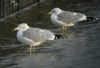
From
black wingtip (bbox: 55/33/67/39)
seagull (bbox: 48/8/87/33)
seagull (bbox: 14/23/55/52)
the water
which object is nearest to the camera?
the water

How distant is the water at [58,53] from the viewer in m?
10.2

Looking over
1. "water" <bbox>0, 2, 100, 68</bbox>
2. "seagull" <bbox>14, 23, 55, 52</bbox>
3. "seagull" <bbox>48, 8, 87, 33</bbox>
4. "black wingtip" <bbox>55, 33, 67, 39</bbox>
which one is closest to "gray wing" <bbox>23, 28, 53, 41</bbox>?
"seagull" <bbox>14, 23, 55, 52</bbox>

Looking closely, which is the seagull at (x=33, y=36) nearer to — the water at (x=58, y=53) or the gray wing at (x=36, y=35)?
the gray wing at (x=36, y=35)

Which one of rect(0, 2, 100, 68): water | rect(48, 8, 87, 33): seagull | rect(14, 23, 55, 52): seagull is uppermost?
rect(48, 8, 87, 33): seagull

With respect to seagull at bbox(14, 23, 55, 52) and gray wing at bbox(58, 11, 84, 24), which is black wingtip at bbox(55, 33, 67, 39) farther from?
seagull at bbox(14, 23, 55, 52)

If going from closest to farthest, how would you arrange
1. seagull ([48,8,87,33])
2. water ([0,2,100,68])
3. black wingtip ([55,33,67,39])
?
water ([0,2,100,68]) → black wingtip ([55,33,67,39]) → seagull ([48,8,87,33])

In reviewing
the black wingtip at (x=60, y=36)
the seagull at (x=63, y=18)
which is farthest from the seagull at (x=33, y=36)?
the seagull at (x=63, y=18)

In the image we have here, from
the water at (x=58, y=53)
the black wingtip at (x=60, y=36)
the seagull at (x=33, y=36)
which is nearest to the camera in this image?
the water at (x=58, y=53)

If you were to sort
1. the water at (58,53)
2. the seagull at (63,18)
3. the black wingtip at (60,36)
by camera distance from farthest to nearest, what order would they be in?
1. the seagull at (63,18)
2. the black wingtip at (60,36)
3. the water at (58,53)

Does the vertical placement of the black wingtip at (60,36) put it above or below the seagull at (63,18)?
below

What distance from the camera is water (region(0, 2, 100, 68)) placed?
33.5 ft

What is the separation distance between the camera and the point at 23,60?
419 inches

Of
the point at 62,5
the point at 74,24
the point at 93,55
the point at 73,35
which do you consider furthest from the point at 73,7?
the point at 93,55

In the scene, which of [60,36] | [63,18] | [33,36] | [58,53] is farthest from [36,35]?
[63,18]
